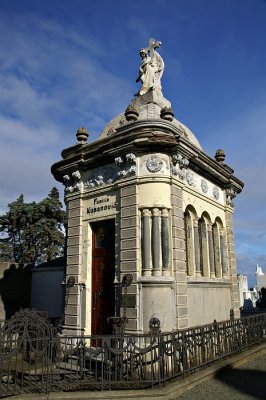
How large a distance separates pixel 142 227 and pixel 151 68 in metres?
6.42

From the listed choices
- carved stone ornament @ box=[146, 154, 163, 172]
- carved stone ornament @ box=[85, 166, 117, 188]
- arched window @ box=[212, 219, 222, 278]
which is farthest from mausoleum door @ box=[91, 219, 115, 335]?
arched window @ box=[212, 219, 222, 278]

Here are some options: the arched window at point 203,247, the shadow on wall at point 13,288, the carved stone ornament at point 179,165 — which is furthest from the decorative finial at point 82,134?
the shadow on wall at point 13,288

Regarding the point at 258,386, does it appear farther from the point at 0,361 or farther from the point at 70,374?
the point at 0,361

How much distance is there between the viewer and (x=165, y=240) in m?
8.65

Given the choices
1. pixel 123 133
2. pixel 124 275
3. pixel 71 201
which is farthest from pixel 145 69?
pixel 124 275

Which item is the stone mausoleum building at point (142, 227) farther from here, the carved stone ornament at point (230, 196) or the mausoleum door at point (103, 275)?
the carved stone ornament at point (230, 196)

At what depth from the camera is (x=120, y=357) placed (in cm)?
663

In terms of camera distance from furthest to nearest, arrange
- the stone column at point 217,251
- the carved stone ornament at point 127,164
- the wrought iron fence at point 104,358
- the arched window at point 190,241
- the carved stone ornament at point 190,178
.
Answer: the stone column at point 217,251 < the carved stone ornament at point 190,178 < the arched window at point 190,241 < the carved stone ornament at point 127,164 < the wrought iron fence at point 104,358

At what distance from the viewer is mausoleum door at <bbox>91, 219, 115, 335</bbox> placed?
928cm

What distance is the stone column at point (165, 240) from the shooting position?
8516 mm

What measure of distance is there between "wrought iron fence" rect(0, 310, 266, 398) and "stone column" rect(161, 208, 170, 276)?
5.34ft

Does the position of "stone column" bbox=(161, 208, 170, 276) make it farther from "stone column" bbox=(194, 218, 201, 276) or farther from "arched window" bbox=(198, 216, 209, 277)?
"arched window" bbox=(198, 216, 209, 277)

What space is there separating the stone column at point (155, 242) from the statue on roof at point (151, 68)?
17.0 feet

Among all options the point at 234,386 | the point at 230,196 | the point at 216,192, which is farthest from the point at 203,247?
the point at 234,386
